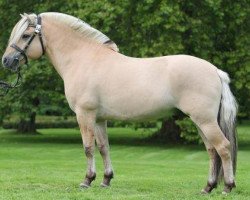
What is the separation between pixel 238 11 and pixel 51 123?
25406mm

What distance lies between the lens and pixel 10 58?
10.0m

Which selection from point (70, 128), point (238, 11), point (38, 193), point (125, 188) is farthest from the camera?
point (70, 128)

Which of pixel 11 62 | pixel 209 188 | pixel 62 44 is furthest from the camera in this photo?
pixel 62 44

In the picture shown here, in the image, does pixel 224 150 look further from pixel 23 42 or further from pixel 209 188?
pixel 23 42

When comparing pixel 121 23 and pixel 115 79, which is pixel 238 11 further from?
pixel 115 79

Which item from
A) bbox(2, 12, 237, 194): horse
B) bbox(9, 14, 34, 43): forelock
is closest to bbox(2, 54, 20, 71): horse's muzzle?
bbox(2, 12, 237, 194): horse

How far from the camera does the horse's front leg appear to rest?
9.56 m

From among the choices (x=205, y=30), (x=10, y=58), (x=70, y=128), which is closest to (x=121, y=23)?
(x=205, y=30)

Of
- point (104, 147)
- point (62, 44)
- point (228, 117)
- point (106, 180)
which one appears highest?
point (62, 44)

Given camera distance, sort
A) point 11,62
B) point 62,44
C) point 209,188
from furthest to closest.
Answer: point 62,44 < point 11,62 < point 209,188

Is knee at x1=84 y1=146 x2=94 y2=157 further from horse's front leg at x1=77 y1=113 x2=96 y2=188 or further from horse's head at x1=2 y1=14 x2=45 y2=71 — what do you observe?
horse's head at x1=2 y1=14 x2=45 y2=71

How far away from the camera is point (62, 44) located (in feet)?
33.4

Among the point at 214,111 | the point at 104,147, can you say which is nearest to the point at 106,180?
the point at 104,147

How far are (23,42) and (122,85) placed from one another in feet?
6.25
